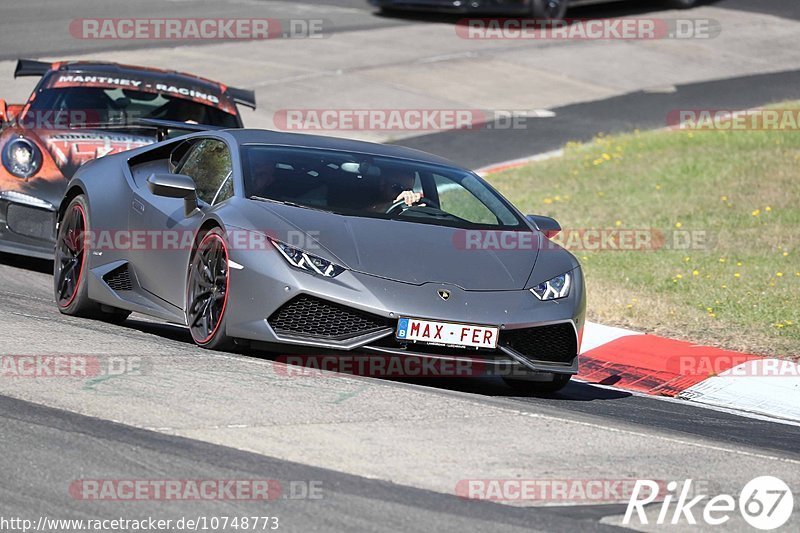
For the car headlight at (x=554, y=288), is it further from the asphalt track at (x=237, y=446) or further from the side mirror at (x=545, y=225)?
the side mirror at (x=545, y=225)

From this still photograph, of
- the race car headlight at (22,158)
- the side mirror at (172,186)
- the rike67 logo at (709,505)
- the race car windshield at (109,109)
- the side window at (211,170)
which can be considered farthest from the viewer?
the race car windshield at (109,109)

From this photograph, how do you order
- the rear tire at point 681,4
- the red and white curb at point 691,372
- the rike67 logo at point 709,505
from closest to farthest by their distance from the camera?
the rike67 logo at point 709,505
the red and white curb at point 691,372
the rear tire at point 681,4

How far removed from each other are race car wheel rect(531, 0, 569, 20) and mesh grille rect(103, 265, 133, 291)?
17.2 meters

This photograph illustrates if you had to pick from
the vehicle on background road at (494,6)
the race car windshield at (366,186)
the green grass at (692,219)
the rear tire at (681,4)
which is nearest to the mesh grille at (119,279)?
the race car windshield at (366,186)

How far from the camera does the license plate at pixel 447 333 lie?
21.0 ft

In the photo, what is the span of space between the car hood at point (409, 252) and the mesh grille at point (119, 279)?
4.05ft

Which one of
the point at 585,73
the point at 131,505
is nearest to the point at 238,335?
the point at 131,505

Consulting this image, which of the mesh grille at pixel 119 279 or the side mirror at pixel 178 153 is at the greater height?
the side mirror at pixel 178 153

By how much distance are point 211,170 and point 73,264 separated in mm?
1223

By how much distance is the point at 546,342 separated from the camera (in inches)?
269

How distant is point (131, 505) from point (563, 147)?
1336cm

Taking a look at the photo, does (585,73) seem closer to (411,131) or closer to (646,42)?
(646,42)

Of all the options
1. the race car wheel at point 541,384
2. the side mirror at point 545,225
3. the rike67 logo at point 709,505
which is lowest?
the race car wheel at point 541,384

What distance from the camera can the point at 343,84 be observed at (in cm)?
1953
